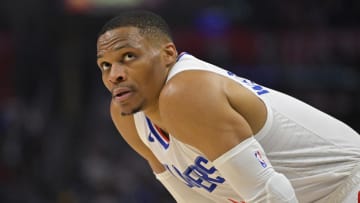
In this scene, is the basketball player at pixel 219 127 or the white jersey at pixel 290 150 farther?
the white jersey at pixel 290 150

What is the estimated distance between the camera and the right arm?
127 inches

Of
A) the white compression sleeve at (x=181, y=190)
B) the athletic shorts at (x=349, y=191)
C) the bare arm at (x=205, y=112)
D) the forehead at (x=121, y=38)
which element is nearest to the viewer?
the bare arm at (x=205, y=112)

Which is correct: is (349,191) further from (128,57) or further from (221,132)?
(128,57)

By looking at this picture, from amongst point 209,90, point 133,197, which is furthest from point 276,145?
point 133,197

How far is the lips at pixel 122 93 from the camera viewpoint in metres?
2.72

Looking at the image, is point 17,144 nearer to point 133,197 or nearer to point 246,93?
point 133,197

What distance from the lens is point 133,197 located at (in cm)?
827

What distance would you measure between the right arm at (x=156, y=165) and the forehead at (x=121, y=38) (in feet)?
1.81

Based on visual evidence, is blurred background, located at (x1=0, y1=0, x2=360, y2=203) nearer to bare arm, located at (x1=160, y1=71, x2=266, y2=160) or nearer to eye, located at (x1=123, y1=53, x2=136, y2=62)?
eye, located at (x1=123, y1=53, x2=136, y2=62)

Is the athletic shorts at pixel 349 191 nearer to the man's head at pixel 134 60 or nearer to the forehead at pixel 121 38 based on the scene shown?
the man's head at pixel 134 60

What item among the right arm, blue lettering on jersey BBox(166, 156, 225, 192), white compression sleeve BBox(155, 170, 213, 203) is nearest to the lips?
blue lettering on jersey BBox(166, 156, 225, 192)

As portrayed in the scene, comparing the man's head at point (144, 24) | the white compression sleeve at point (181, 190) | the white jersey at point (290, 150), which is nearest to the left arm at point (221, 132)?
the white jersey at point (290, 150)

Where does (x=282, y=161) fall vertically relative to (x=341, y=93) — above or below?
above

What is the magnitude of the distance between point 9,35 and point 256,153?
28.3ft
